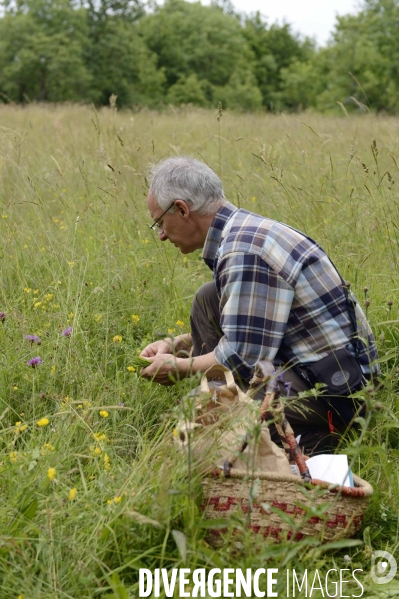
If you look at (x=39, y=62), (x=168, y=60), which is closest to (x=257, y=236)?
(x=39, y=62)

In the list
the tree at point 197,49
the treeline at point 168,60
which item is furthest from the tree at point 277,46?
the tree at point 197,49

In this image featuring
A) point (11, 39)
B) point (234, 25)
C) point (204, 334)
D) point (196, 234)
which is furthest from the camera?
point (234, 25)

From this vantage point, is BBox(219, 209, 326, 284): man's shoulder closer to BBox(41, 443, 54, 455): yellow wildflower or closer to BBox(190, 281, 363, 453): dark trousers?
BBox(190, 281, 363, 453): dark trousers

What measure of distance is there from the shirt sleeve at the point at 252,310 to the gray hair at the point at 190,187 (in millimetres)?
318

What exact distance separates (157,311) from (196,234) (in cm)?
80

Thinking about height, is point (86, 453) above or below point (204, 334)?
below

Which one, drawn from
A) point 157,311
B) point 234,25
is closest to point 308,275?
point 157,311

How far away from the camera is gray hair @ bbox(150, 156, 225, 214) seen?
267cm

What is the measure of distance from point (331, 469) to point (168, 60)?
45.4 meters

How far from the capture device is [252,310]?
2430 mm

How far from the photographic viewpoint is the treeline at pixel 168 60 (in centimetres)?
2919

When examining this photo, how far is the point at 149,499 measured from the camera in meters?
1.93

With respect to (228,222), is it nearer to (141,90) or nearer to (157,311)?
(157,311)

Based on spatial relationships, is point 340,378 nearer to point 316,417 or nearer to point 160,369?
point 316,417
